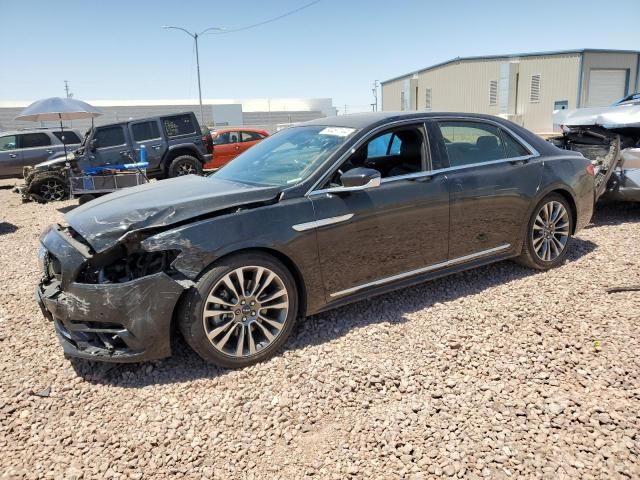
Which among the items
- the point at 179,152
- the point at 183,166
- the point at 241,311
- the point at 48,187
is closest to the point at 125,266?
the point at 241,311

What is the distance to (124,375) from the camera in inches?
126

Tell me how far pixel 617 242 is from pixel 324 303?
4.09 meters

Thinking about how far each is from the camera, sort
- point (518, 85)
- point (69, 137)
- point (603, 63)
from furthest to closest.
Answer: point (518, 85)
point (603, 63)
point (69, 137)

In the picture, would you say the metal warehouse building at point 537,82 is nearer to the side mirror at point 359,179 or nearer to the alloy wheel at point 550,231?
the alloy wheel at point 550,231

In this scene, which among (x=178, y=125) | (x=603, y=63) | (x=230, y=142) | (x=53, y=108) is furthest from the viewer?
(x=603, y=63)

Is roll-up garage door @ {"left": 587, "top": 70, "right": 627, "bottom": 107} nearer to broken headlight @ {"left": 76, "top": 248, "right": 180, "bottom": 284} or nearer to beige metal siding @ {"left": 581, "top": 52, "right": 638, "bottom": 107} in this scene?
beige metal siding @ {"left": 581, "top": 52, "right": 638, "bottom": 107}

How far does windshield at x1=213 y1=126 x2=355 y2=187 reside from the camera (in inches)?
143

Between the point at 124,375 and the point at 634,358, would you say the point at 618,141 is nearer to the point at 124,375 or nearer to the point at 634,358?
the point at 634,358

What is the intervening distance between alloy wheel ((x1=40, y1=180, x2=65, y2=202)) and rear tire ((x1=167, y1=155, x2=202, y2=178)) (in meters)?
2.61

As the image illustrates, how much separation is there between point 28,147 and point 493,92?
105 feet

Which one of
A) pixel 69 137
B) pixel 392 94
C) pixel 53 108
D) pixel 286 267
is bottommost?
pixel 286 267

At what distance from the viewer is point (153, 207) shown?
312 centimetres

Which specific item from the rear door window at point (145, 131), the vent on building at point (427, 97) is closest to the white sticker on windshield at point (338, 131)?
the rear door window at point (145, 131)

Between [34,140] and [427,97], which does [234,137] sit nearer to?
[34,140]
